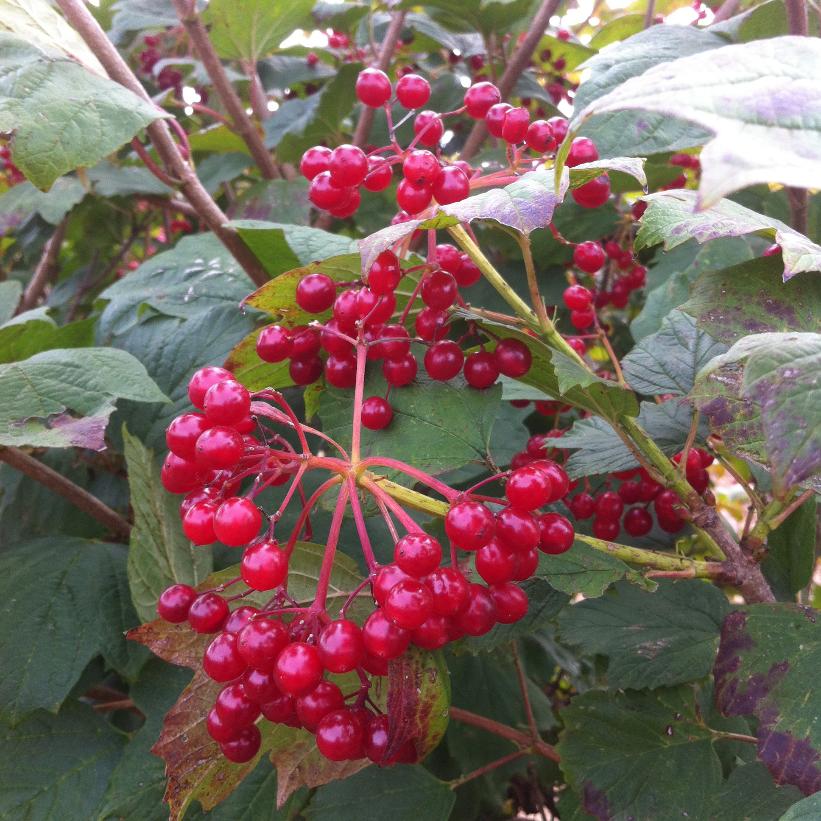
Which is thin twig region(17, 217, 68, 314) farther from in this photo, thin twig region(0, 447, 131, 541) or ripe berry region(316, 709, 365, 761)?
ripe berry region(316, 709, 365, 761)

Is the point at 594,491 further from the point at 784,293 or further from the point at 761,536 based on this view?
the point at 784,293

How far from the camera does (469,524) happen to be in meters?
0.69

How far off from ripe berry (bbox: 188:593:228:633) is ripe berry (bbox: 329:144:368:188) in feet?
1.54

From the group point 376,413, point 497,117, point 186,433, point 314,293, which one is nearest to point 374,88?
point 497,117

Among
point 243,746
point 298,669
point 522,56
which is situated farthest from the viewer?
point 522,56

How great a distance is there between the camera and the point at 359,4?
209 cm

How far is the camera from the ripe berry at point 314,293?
871 mm

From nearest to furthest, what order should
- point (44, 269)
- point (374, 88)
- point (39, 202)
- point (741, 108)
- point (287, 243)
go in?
point (741, 108), point (374, 88), point (287, 243), point (39, 202), point (44, 269)

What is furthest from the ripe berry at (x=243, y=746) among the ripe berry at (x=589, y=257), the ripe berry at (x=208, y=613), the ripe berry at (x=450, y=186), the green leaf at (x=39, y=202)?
the green leaf at (x=39, y=202)

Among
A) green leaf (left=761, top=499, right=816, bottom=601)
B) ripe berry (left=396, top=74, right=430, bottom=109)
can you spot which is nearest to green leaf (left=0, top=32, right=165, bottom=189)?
ripe berry (left=396, top=74, right=430, bottom=109)

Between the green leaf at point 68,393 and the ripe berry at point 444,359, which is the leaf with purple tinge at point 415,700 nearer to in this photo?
the ripe berry at point 444,359

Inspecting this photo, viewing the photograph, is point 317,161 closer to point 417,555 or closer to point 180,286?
point 417,555

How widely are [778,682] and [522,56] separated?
53.0 inches

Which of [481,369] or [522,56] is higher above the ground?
[522,56]
